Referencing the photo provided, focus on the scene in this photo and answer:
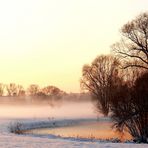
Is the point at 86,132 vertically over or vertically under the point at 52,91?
under

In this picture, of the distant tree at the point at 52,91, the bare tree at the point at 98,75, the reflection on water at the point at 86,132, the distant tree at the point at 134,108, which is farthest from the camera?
the distant tree at the point at 52,91

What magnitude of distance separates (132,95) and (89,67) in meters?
44.6

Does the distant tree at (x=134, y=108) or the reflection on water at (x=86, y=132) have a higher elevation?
the distant tree at (x=134, y=108)

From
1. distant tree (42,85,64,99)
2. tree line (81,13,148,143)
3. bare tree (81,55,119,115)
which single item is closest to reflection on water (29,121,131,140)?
tree line (81,13,148,143)

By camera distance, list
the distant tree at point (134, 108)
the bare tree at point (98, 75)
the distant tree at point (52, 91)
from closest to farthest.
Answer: the distant tree at point (134, 108)
the bare tree at point (98, 75)
the distant tree at point (52, 91)

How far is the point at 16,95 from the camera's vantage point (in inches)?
6944

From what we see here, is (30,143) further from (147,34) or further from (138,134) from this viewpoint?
(147,34)

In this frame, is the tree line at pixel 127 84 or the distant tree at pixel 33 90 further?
the distant tree at pixel 33 90

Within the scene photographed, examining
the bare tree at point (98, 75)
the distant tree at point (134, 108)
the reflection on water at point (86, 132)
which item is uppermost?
the bare tree at point (98, 75)

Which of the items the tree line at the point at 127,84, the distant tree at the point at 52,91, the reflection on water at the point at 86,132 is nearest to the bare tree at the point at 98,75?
the tree line at the point at 127,84

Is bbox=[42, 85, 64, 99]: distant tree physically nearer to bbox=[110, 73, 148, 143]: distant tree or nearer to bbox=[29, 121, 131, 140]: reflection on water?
bbox=[29, 121, 131, 140]: reflection on water

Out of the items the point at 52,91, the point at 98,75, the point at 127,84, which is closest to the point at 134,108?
the point at 127,84

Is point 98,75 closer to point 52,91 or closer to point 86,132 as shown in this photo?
point 86,132

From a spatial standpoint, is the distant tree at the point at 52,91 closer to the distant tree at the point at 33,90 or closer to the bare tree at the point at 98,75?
the distant tree at the point at 33,90
